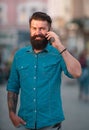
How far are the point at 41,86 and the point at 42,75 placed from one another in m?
0.08

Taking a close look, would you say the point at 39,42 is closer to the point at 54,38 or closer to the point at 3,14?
the point at 54,38

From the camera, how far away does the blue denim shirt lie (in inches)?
153

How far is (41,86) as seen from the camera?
12.7 feet

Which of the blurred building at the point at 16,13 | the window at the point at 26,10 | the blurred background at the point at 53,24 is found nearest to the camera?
the blurred background at the point at 53,24

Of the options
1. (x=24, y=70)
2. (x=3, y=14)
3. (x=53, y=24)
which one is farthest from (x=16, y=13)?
(x=24, y=70)

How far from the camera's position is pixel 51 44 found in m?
3.96

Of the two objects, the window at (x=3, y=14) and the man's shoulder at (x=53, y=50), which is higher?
the man's shoulder at (x=53, y=50)

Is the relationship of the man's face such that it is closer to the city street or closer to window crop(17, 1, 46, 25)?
the city street

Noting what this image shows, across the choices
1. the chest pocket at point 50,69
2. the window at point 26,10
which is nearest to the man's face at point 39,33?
the chest pocket at point 50,69

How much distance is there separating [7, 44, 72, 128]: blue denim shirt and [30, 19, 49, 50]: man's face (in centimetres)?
7

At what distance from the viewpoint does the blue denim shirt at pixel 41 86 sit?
12.7ft

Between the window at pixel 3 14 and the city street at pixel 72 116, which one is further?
the window at pixel 3 14

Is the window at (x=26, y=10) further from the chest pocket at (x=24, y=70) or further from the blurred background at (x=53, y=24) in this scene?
the chest pocket at (x=24, y=70)

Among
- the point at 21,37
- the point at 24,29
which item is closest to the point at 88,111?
the point at 21,37
